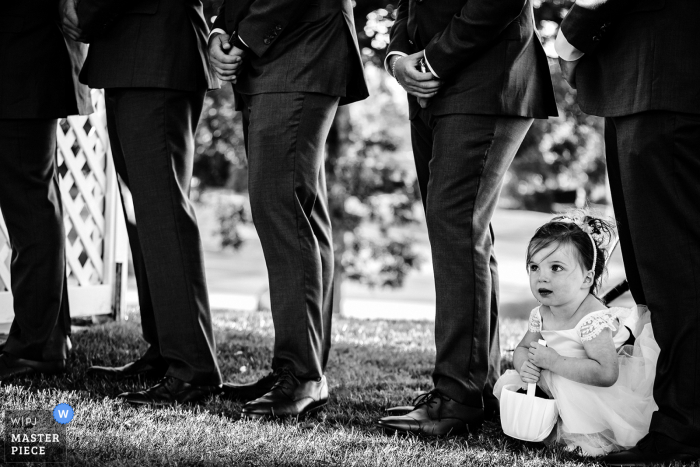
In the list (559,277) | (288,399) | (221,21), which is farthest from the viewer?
(221,21)

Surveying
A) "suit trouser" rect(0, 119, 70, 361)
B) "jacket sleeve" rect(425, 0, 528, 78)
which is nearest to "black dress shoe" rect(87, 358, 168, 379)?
"suit trouser" rect(0, 119, 70, 361)

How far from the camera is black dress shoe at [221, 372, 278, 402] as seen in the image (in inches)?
107

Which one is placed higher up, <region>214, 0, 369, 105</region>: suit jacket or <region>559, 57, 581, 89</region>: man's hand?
<region>214, 0, 369, 105</region>: suit jacket

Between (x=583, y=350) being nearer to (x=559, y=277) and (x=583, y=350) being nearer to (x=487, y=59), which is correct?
(x=559, y=277)

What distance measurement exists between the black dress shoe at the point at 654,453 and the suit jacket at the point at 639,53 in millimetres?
893

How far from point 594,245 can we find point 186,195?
4.67 ft

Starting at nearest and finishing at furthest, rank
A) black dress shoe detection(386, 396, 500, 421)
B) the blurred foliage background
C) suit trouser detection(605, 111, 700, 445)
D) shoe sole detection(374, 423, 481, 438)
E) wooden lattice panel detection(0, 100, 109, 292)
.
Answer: suit trouser detection(605, 111, 700, 445)
shoe sole detection(374, 423, 481, 438)
black dress shoe detection(386, 396, 500, 421)
wooden lattice panel detection(0, 100, 109, 292)
the blurred foliage background

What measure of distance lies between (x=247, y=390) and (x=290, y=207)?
28.5 inches

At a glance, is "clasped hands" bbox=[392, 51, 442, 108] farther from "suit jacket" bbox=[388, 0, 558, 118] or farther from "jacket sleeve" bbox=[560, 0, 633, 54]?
"jacket sleeve" bbox=[560, 0, 633, 54]

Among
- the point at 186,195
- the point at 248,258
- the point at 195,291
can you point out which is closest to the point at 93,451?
the point at 195,291

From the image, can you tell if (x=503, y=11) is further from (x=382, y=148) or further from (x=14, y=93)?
(x=382, y=148)
